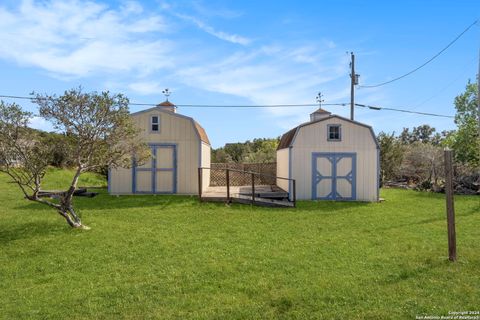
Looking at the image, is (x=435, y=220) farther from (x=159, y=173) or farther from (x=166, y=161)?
(x=159, y=173)

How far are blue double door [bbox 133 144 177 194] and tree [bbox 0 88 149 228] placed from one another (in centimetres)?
506

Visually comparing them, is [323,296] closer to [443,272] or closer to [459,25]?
[443,272]

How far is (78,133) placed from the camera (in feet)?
27.5

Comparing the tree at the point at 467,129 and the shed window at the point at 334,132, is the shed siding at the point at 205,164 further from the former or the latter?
the tree at the point at 467,129

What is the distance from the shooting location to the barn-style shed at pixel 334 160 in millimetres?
14078

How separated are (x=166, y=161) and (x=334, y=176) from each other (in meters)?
6.86

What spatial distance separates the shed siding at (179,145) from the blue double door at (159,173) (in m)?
0.20

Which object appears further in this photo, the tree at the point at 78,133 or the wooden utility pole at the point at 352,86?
the wooden utility pole at the point at 352,86

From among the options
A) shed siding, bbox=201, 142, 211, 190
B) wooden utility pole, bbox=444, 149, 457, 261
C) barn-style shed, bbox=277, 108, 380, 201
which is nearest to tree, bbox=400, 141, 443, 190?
barn-style shed, bbox=277, 108, 380, 201

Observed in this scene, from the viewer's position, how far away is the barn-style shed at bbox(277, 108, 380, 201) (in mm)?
14078

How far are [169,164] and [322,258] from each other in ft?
30.3

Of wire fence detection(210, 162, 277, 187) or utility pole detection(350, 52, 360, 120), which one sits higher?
utility pole detection(350, 52, 360, 120)

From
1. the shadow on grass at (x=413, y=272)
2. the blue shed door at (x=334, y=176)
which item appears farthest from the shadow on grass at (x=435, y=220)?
the blue shed door at (x=334, y=176)

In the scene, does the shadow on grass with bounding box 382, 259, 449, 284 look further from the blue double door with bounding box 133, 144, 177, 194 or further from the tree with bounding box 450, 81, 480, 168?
the tree with bounding box 450, 81, 480, 168
